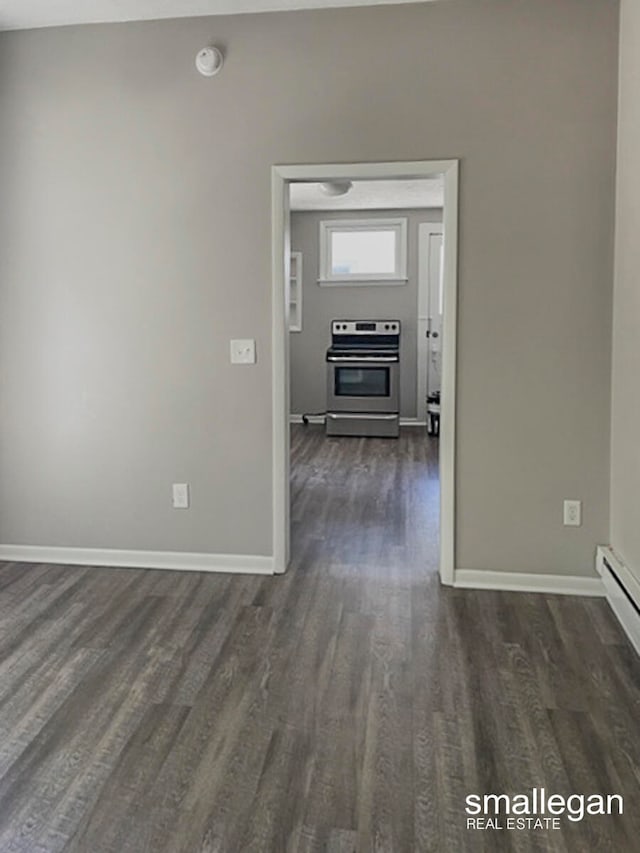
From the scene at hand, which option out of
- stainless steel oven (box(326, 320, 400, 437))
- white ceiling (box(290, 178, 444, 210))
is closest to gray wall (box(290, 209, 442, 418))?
white ceiling (box(290, 178, 444, 210))

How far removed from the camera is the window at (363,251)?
24.8 feet

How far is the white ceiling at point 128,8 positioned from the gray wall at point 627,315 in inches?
39.4

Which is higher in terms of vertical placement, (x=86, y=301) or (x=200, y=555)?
(x=86, y=301)

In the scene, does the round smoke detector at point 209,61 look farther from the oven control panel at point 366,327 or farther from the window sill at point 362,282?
the window sill at point 362,282

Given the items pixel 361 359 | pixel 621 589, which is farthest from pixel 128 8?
pixel 361 359

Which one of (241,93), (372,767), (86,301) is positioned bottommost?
(372,767)

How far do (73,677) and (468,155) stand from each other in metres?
2.70

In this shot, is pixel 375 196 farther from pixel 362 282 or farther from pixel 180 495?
pixel 180 495

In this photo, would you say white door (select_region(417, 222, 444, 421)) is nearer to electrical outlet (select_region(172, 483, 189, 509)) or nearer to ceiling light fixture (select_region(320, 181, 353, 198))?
ceiling light fixture (select_region(320, 181, 353, 198))

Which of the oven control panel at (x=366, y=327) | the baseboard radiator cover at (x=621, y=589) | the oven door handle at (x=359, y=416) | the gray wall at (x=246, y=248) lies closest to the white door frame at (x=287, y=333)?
the gray wall at (x=246, y=248)

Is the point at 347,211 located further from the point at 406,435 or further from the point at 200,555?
the point at 200,555

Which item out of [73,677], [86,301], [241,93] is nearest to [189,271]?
[86,301]

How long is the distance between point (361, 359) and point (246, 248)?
3.97 meters

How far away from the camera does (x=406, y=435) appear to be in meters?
7.30
